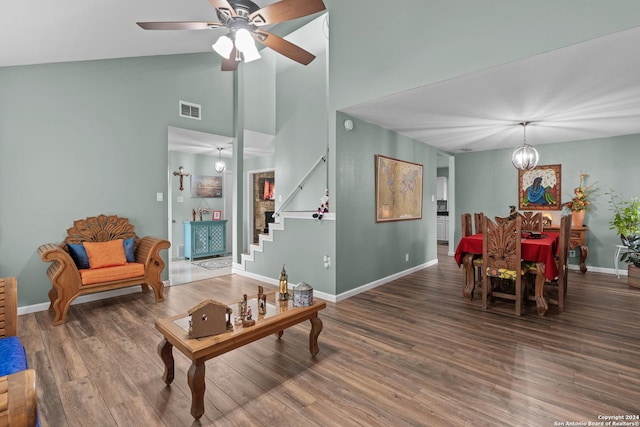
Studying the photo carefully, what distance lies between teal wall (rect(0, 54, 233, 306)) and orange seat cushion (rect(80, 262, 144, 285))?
2.34 ft

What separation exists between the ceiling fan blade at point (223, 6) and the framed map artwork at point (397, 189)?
9.03 feet

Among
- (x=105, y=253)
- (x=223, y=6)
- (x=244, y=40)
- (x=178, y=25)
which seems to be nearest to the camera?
(x=223, y=6)

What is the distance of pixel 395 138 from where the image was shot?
16.4 feet

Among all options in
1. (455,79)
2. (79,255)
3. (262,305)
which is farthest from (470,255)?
(79,255)

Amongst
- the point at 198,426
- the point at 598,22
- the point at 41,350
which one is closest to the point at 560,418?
the point at 198,426

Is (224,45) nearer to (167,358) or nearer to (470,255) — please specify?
(167,358)

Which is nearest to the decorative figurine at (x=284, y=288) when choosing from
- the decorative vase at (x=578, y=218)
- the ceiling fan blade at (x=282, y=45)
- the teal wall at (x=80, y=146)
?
the ceiling fan blade at (x=282, y=45)

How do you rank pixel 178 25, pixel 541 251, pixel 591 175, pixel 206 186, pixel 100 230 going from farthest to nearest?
pixel 206 186
pixel 591 175
pixel 100 230
pixel 541 251
pixel 178 25

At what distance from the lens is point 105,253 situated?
3.77 meters

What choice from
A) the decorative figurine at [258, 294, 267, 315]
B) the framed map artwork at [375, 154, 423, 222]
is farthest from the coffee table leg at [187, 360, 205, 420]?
the framed map artwork at [375, 154, 423, 222]

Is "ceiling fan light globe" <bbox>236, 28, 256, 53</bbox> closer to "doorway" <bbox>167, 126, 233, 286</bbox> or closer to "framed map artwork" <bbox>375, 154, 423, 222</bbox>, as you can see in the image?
"framed map artwork" <bbox>375, 154, 423, 222</bbox>

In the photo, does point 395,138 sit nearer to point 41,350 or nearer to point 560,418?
point 560,418

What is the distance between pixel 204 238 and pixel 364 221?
13.2 ft

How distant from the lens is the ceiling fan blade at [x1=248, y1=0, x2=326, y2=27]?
224 cm
